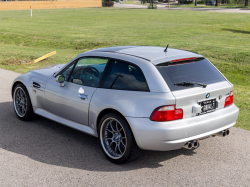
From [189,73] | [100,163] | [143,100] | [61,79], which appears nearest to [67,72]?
[61,79]

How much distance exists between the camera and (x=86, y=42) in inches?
842

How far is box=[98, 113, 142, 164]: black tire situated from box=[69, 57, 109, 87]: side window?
0.67 meters

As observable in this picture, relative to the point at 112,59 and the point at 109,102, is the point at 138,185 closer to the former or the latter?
the point at 109,102

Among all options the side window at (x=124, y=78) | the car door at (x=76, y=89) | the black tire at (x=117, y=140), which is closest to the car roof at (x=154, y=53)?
the side window at (x=124, y=78)

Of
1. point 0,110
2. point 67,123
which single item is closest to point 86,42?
point 0,110

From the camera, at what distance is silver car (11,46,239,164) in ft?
14.3

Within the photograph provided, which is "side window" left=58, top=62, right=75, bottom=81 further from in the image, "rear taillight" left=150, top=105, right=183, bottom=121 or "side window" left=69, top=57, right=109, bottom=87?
"rear taillight" left=150, top=105, right=183, bottom=121

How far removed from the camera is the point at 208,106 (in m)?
4.68

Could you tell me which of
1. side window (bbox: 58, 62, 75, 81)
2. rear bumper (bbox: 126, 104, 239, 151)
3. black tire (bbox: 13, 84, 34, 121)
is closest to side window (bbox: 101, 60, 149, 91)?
rear bumper (bbox: 126, 104, 239, 151)

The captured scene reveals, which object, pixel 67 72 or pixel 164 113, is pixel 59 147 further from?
pixel 164 113

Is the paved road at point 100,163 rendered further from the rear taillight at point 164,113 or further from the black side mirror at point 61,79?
the black side mirror at point 61,79

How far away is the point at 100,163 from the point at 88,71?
4.99 feet

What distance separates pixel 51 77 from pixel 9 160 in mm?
1700

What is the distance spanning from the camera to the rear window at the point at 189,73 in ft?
15.0
